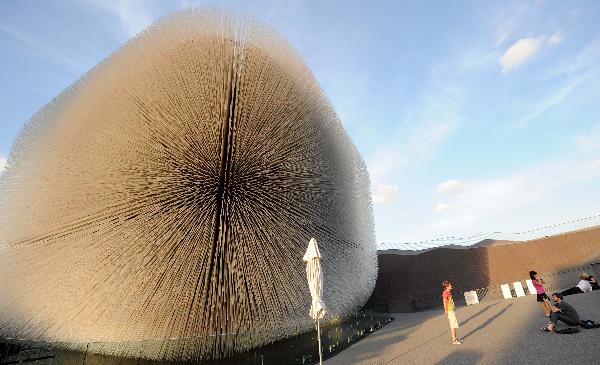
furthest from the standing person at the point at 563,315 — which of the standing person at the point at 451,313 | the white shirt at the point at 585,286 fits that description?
the standing person at the point at 451,313

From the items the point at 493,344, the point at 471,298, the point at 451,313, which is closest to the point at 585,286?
the point at 493,344

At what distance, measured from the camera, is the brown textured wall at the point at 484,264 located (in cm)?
1797

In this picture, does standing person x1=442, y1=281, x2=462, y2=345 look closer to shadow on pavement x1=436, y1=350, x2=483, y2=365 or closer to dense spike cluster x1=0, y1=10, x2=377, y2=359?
shadow on pavement x1=436, y1=350, x2=483, y2=365

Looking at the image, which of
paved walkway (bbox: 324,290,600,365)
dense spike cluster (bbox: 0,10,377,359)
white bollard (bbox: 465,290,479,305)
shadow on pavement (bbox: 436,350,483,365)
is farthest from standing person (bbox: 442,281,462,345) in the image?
white bollard (bbox: 465,290,479,305)

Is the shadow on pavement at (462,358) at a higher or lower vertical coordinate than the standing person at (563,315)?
lower

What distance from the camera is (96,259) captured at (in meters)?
9.46

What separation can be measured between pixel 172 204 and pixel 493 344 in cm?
836

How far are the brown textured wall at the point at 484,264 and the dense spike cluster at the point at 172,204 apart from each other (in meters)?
10.8

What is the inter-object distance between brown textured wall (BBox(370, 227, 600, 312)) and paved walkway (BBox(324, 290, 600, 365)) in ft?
28.4

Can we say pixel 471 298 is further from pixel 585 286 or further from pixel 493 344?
pixel 493 344

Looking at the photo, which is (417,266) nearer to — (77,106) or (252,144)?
(252,144)

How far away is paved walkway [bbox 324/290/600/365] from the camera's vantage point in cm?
504

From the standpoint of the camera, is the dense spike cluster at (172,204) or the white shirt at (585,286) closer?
the white shirt at (585,286)

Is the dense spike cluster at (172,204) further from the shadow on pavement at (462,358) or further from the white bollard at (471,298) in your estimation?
the white bollard at (471,298)
